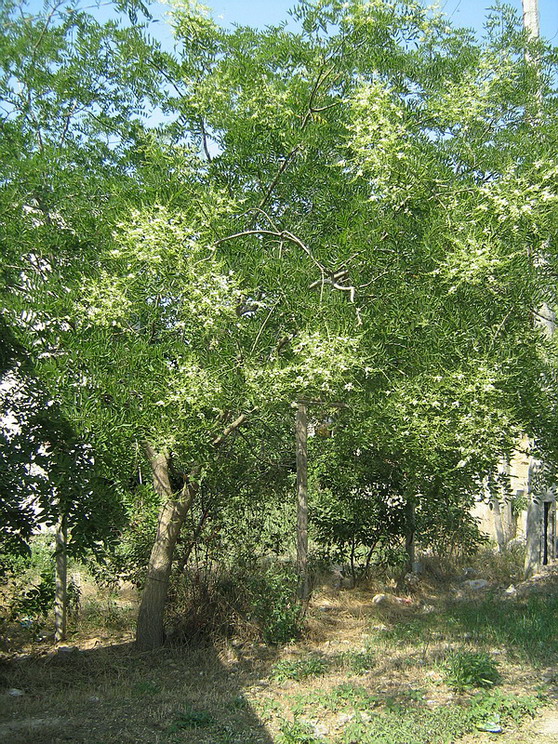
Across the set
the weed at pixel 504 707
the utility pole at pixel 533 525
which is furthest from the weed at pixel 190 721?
the utility pole at pixel 533 525

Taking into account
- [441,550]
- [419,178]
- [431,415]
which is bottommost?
[441,550]

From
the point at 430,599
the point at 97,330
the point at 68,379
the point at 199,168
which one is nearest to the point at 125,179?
the point at 199,168

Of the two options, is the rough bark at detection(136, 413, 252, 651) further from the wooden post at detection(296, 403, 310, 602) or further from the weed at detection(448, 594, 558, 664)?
the weed at detection(448, 594, 558, 664)

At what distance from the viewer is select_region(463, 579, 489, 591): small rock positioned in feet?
36.1

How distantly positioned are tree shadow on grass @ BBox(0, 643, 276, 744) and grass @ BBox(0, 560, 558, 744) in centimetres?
2

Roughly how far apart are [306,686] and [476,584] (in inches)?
212

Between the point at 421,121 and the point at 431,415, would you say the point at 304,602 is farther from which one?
the point at 421,121

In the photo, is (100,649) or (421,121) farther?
(100,649)

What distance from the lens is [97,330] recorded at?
5461 mm

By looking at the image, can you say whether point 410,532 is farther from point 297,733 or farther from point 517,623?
point 297,733

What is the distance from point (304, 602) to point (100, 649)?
→ 7.59ft

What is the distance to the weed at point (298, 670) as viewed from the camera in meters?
6.73

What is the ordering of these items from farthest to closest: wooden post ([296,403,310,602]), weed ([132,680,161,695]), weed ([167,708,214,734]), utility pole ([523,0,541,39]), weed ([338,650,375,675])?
utility pole ([523,0,541,39])
wooden post ([296,403,310,602])
weed ([338,650,375,675])
weed ([132,680,161,695])
weed ([167,708,214,734])

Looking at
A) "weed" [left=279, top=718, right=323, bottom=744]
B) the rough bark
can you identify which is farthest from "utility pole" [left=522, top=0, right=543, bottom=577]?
"weed" [left=279, top=718, right=323, bottom=744]
